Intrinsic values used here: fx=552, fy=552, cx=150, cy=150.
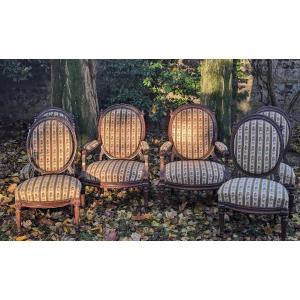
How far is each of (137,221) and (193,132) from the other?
1544 mm

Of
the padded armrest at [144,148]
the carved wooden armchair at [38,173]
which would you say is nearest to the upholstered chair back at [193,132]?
the padded armrest at [144,148]

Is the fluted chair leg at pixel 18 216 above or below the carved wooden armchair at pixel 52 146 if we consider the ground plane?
below

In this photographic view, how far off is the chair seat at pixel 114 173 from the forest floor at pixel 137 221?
1.51 feet

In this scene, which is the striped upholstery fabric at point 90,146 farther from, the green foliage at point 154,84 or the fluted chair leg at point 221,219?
the green foliage at point 154,84

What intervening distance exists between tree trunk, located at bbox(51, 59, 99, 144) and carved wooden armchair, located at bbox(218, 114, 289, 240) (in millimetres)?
3540

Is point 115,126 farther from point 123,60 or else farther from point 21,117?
point 21,117

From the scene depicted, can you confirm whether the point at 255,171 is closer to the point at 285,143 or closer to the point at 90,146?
the point at 285,143

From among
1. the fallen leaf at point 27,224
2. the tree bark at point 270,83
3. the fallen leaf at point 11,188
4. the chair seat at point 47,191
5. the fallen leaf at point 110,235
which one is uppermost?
the tree bark at point 270,83

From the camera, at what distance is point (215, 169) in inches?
280

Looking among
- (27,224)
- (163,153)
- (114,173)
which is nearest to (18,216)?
(27,224)

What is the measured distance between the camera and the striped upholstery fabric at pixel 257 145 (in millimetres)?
6832

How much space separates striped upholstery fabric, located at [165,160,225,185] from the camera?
6.98 metres

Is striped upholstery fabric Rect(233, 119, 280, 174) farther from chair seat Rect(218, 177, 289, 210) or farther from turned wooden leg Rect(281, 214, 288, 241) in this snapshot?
turned wooden leg Rect(281, 214, 288, 241)

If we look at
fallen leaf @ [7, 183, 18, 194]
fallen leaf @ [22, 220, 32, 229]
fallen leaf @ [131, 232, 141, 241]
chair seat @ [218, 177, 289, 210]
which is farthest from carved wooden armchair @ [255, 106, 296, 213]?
fallen leaf @ [7, 183, 18, 194]
